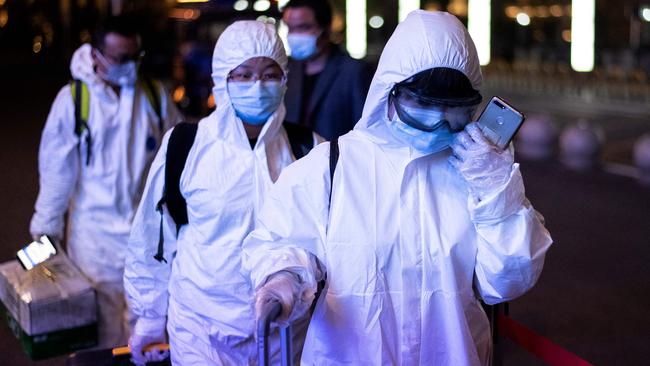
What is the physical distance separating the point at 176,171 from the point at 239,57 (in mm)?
454

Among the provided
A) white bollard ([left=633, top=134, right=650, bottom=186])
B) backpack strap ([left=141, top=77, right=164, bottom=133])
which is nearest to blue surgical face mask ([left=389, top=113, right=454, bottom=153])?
backpack strap ([left=141, top=77, right=164, bottom=133])

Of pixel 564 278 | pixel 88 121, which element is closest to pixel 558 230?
pixel 564 278

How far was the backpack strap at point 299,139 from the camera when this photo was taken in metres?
3.55

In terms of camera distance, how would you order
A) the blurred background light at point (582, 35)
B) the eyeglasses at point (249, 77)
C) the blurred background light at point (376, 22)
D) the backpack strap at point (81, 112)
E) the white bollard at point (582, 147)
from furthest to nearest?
the blurred background light at point (376, 22)
the blurred background light at point (582, 35)
the white bollard at point (582, 147)
the backpack strap at point (81, 112)
the eyeglasses at point (249, 77)

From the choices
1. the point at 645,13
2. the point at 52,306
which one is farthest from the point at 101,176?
the point at 645,13

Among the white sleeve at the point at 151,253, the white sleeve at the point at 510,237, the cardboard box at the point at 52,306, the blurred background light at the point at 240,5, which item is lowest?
the cardboard box at the point at 52,306

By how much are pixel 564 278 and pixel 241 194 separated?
176 inches

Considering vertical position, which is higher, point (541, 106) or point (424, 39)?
point (424, 39)

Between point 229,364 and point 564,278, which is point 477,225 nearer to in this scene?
point 229,364

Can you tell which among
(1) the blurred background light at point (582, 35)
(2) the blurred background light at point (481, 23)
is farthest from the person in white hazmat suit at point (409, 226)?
(2) the blurred background light at point (481, 23)

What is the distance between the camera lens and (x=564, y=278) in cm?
721

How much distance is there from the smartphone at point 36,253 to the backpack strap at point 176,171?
3.46 ft

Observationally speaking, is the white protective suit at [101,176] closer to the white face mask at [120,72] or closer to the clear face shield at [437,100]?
the white face mask at [120,72]

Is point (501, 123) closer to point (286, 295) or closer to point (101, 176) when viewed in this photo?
point (286, 295)
